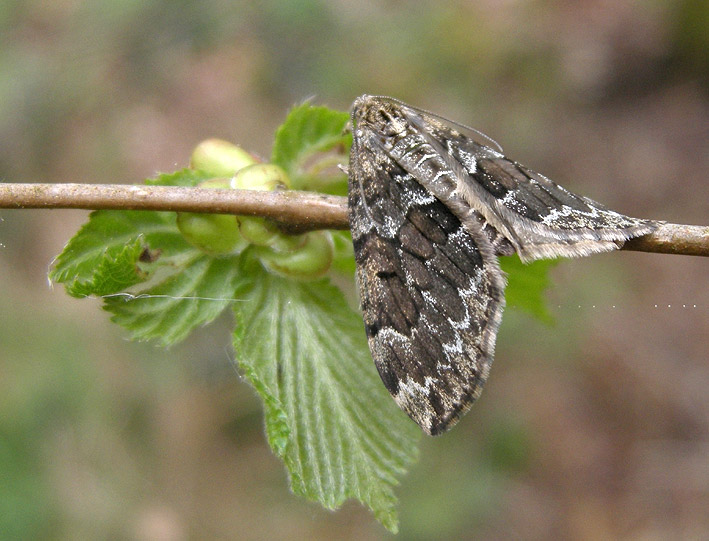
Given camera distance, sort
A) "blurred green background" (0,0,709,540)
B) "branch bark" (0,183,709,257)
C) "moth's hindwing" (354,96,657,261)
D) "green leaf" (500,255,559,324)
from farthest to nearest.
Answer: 1. "blurred green background" (0,0,709,540)
2. "green leaf" (500,255,559,324)
3. "moth's hindwing" (354,96,657,261)
4. "branch bark" (0,183,709,257)

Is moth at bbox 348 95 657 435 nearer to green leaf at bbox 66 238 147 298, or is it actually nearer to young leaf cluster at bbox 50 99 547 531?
young leaf cluster at bbox 50 99 547 531

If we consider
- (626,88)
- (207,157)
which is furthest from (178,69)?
(207,157)

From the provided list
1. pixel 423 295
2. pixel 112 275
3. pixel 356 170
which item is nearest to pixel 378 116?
pixel 356 170

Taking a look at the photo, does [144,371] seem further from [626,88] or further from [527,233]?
[626,88]

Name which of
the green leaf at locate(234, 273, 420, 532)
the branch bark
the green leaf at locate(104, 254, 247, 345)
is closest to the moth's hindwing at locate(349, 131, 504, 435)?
the green leaf at locate(234, 273, 420, 532)

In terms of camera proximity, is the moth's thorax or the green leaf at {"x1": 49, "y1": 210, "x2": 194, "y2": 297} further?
the moth's thorax

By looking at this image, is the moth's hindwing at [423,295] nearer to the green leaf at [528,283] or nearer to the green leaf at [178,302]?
the green leaf at [528,283]
